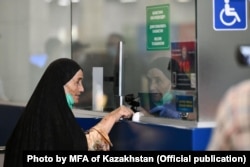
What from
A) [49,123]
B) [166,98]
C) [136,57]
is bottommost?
[49,123]

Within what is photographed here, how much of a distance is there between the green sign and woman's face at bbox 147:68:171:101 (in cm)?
14

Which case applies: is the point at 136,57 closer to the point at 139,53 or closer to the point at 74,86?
the point at 139,53

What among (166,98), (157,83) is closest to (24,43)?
(157,83)

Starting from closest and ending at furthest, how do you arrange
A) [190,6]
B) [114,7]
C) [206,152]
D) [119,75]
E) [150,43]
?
[206,152]
[190,6]
[150,43]
[119,75]
[114,7]

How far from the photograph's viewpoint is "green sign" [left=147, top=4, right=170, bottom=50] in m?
2.66

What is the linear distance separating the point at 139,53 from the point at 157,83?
29 cm

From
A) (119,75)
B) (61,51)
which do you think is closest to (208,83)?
(119,75)

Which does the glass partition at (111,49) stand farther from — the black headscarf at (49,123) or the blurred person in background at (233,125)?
the black headscarf at (49,123)

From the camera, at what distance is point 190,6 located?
2434 mm

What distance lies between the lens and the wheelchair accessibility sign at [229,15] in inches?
93.3

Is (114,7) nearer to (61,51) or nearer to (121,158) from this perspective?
(61,51)

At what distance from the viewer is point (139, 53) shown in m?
2.98

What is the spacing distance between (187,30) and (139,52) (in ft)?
1.84

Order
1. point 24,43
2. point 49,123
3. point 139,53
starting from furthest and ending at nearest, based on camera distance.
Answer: point 24,43 → point 139,53 → point 49,123
